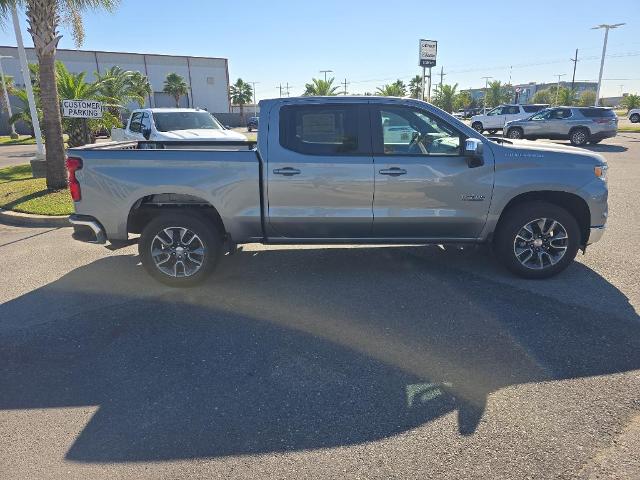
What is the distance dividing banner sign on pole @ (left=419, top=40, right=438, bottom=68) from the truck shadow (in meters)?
13.9

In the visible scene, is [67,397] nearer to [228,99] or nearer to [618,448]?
[618,448]

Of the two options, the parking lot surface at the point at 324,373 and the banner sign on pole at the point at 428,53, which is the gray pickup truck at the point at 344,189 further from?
the banner sign on pole at the point at 428,53

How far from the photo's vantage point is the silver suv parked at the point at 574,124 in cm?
1959

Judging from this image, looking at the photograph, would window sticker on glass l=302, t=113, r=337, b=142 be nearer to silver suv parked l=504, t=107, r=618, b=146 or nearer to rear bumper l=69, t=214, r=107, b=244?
rear bumper l=69, t=214, r=107, b=244

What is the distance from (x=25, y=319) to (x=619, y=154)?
19.4 meters

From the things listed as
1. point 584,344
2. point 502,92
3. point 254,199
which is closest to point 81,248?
point 254,199

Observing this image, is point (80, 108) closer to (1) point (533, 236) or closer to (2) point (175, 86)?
(1) point (533, 236)

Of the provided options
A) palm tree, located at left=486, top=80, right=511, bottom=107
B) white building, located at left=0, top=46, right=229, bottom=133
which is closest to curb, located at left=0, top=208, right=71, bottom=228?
white building, located at left=0, top=46, right=229, bottom=133

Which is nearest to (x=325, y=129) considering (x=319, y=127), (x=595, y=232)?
(x=319, y=127)

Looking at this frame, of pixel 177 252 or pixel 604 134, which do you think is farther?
pixel 604 134

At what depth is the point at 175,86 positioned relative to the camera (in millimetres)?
55750

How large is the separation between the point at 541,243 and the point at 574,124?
60.3ft

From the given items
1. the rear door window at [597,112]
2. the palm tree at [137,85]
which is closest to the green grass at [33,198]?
the palm tree at [137,85]

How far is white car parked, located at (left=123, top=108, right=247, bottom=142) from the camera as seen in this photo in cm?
1098
